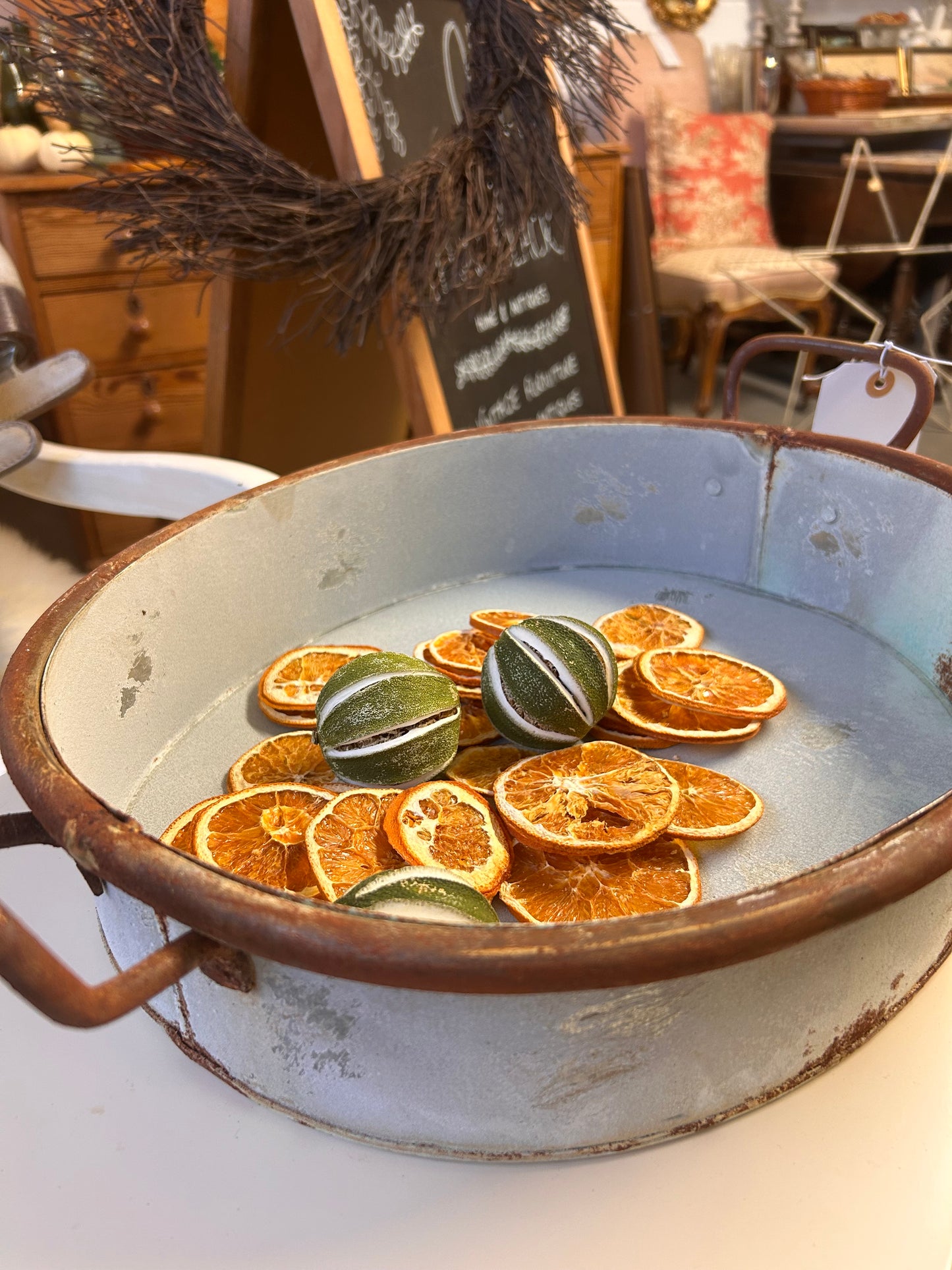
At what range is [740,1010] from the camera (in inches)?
21.5

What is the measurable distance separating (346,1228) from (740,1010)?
27cm

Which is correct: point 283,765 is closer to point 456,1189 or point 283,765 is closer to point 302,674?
point 302,674

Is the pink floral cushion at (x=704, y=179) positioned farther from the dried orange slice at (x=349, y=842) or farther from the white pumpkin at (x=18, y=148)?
the dried orange slice at (x=349, y=842)

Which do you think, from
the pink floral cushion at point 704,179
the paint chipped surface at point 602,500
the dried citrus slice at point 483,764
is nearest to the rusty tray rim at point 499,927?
the dried citrus slice at point 483,764

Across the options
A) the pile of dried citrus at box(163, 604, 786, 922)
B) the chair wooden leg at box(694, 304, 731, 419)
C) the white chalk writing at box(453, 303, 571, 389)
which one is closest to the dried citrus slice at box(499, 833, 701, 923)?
the pile of dried citrus at box(163, 604, 786, 922)

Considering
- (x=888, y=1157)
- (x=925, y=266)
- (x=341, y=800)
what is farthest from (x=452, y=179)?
(x=925, y=266)

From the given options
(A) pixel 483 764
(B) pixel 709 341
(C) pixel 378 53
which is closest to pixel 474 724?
(A) pixel 483 764

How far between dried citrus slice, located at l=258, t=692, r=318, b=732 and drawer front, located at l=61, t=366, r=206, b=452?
4.90ft

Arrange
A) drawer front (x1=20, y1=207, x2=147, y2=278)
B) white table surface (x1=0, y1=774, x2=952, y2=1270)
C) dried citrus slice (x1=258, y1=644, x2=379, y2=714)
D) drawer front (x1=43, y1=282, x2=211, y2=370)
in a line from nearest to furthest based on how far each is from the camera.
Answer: white table surface (x1=0, y1=774, x2=952, y2=1270)
dried citrus slice (x1=258, y1=644, x2=379, y2=714)
drawer front (x1=20, y1=207, x2=147, y2=278)
drawer front (x1=43, y1=282, x2=211, y2=370)

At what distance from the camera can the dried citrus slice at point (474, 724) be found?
915 millimetres

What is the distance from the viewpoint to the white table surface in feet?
1.82

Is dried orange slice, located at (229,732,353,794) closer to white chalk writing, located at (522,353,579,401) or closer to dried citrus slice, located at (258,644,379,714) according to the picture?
dried citrus slice, located at (258,644,379,714)

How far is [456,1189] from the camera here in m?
0.59

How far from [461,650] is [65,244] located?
165 centimetres
